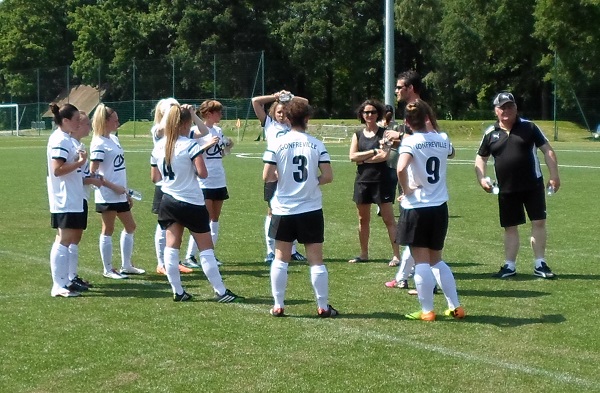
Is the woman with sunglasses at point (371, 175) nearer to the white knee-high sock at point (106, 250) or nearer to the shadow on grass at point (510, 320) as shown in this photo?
the shadow on grass at point (510, 320)

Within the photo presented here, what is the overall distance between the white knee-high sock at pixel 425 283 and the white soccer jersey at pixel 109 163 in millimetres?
3706

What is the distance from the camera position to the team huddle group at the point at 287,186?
7477 millimetres

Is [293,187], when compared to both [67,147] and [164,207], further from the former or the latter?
[67,147]

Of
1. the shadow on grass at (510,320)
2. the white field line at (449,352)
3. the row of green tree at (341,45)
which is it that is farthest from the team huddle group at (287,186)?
the row of green tree at (341,45)

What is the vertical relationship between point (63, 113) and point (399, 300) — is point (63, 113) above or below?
above

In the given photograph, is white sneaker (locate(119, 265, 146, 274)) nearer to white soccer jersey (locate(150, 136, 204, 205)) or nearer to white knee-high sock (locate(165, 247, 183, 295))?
white knee-high sock (locate(165, 247, 183, 295))

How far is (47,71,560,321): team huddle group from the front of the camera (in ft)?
24.5

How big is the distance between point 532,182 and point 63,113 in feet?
16.1

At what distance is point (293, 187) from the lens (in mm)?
7516

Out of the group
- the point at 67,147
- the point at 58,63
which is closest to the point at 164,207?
the point at 67,147

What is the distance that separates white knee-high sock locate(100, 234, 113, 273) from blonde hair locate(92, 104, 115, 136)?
1.16 meters

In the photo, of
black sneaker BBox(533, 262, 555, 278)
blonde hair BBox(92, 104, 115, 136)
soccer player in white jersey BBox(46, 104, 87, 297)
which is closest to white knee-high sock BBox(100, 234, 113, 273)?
soccer player in white jersey BBox(46, 104, 87, 297)

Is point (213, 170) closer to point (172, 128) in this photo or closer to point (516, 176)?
point (172, 128)

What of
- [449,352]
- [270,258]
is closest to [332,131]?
[270,258]
